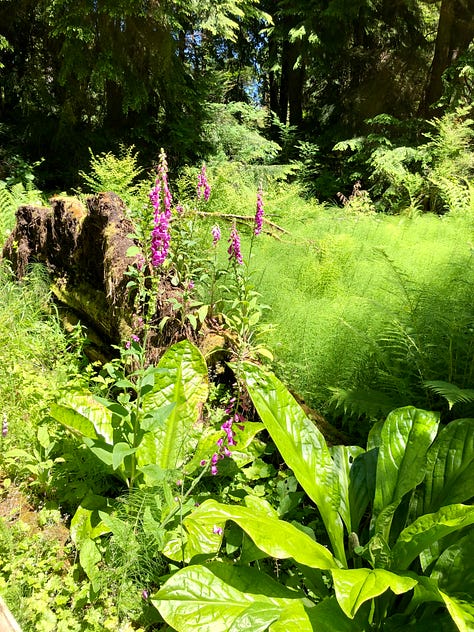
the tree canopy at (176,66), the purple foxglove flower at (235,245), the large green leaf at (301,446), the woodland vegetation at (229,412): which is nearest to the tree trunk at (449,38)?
the tree canopy at (176,66)

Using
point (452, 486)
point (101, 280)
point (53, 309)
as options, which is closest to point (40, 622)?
point (452, 486)

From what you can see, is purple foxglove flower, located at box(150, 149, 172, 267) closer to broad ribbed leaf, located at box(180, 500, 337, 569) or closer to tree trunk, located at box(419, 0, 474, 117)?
broad ribbed leaf, located at box(180, 500, 337, 569)

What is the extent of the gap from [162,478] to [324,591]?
2.44ft

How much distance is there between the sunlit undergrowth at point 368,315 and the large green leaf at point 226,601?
915 millimetres

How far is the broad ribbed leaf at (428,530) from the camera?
4.71ft

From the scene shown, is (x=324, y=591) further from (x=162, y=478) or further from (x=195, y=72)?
(x=195, y=72)

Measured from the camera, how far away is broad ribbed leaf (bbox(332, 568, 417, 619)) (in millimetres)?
1303

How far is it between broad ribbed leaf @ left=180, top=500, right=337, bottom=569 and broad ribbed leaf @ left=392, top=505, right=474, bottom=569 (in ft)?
0.78

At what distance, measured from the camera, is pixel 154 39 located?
7.46m

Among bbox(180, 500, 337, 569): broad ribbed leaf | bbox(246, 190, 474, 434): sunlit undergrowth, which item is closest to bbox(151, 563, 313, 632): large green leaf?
bbox(180, 500, 337, 569): broad ribbed leaf

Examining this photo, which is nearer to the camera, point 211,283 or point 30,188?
point 211,283

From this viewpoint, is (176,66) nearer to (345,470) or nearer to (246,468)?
(246,468)

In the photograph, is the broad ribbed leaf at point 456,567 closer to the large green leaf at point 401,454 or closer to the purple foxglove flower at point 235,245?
the large green leaf at point 401,454

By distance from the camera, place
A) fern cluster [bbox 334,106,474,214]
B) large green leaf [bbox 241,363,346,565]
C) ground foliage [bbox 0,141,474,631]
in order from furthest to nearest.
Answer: fern cluster [bbox 334,106,474,214] < large green leaf [bbox 241,363,346,565] < ground foliage [bbox 0,141,474,631]
